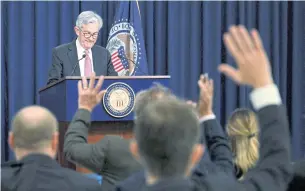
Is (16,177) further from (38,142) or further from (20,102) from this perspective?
(20,102)

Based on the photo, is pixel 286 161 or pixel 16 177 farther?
pixel 16 177

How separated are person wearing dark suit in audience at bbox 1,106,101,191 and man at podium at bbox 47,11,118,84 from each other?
2.76 metres

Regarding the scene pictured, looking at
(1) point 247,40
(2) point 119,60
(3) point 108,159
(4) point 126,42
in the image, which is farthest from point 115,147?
(4) point 126,42

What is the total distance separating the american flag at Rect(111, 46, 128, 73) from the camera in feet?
16.0

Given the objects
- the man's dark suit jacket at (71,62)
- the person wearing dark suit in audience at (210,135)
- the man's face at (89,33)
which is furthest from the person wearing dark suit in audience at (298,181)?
the man's face at (89,33)

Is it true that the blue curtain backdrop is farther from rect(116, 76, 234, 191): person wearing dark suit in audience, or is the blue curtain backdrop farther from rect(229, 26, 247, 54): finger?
rect(229, 26, 247, 54): finger

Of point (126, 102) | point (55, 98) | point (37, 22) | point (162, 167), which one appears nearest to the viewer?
point (162, 167)

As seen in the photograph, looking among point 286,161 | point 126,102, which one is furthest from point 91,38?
point 286,161

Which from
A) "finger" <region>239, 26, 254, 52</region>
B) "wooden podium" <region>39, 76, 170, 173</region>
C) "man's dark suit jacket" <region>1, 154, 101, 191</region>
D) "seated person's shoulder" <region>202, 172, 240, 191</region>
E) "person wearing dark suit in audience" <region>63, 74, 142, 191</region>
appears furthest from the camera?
"wooden podium" <region>39, 76, 170, 173</region>

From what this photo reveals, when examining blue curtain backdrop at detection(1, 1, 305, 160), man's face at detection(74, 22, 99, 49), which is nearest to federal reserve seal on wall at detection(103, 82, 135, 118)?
man's face at detection(74, 22, 99, 49)

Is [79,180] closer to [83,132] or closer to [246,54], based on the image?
[83,132]

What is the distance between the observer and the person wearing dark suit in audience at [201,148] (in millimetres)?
1042

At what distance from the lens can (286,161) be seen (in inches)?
45.1

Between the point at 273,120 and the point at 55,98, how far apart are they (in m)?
2.57
